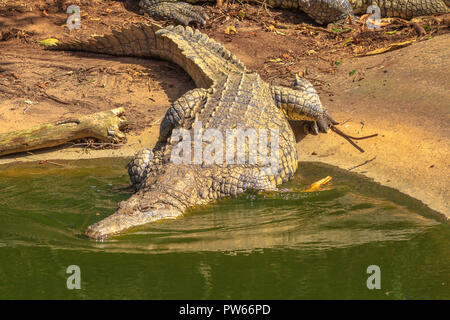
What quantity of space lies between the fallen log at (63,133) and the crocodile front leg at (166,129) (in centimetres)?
73

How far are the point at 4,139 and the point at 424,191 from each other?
4.82 m

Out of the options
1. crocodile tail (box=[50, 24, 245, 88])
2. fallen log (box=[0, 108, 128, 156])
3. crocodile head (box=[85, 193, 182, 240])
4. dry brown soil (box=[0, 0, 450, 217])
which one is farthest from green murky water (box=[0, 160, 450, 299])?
crocodile tail (box=[50, 24, 245, 88])

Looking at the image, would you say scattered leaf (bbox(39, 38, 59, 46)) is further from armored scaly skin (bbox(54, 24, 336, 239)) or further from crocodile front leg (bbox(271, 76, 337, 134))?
crocodile front leg (bbox(271, 76, 337, 134))

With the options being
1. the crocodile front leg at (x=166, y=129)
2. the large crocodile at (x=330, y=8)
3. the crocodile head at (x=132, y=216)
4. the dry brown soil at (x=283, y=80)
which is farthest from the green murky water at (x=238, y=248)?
the large crocodile at (x=330, y=8)

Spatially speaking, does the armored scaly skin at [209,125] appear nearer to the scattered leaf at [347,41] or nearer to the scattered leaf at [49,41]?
the scattered leaf at [49,41]

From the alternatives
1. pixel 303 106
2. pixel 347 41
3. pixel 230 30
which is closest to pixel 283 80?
pixel 303 106

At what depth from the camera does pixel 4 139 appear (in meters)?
6.76

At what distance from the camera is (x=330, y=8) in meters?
9.83

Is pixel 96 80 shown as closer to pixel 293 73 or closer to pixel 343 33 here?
pixel 293 73

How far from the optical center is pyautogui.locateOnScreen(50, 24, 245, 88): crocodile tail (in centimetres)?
752

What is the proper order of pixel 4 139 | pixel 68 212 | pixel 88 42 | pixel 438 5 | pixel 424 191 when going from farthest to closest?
pixel 438 5 → pixel 88 42 → pixel 4 139 → pixel 424 191 → pixel 68 212

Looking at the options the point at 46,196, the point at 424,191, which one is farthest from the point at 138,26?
the point at 424,191

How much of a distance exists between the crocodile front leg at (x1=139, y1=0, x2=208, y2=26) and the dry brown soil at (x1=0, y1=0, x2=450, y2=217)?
23 centimetres

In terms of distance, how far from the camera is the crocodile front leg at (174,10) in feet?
33.1
